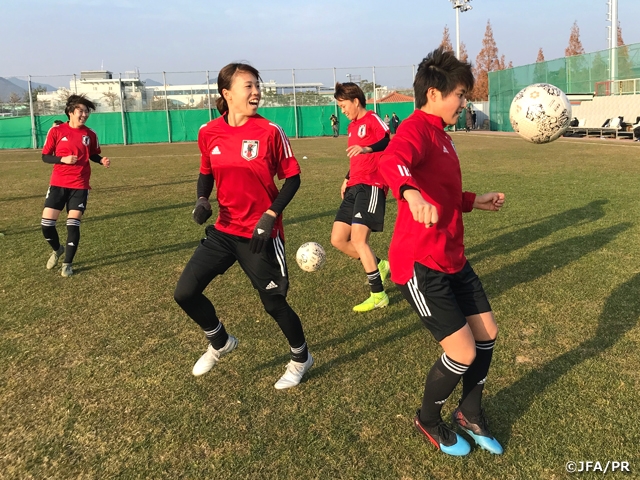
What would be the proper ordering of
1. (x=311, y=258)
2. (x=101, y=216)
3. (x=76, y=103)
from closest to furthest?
(x=311, y=258) → (x=76, y=103) → (x=101, y=216)

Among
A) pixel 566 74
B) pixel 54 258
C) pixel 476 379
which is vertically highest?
pixel 566 74

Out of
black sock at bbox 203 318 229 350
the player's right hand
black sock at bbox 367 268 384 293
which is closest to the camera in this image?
the player's right hand

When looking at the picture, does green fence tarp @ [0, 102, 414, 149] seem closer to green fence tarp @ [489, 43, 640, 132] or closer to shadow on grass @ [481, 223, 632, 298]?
green fence tarp @ [489, 43, 640, 132]

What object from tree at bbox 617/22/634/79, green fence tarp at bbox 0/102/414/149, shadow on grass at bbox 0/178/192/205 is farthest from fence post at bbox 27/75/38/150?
tree at bbox 617/22/634/79

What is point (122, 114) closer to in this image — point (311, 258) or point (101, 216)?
point (101, 216)

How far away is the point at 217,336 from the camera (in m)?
3.80

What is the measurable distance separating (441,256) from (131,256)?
578 cm

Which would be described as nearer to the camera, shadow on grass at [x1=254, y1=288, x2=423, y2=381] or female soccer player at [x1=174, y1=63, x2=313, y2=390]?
female soccer player at [x1=174, y1=63, x2=313, y2=390]

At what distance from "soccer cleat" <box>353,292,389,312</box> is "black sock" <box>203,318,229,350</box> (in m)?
1.65

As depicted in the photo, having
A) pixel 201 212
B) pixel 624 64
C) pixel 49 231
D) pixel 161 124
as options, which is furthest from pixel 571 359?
pixel 161 124

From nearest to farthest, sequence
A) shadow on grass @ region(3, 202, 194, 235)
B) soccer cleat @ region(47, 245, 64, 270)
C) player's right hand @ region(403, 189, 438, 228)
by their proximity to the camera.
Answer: player's right hand @ region(403, 189, 438, 228) → soccer cleat @ region(47, 245, 64, 270) → shadow on grass @ region(3, 202, 194, 235)

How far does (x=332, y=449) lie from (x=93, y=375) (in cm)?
207

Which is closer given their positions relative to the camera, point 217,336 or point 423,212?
point 423,212

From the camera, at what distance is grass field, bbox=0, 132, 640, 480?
2934 millimetres
